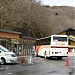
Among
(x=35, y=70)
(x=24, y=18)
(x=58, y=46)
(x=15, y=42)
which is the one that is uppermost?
(x=24, y=18)

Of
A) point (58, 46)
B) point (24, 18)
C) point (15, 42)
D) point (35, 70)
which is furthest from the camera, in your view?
point (24, 18)

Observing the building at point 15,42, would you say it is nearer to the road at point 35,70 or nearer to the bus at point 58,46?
the bus at point 58,46

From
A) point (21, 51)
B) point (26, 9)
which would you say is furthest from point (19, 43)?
point (26, 9)

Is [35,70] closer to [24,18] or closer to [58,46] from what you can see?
[58,46]

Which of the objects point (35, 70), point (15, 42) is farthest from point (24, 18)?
point (35, 70)

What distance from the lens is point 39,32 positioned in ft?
254

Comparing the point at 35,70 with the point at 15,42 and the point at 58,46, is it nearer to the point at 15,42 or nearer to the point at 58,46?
the point at 58,46

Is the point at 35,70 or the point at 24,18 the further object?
the point at 24,18

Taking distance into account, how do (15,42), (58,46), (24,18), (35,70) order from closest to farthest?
(35,70) < (58,46) < (15,42) < (24,18)

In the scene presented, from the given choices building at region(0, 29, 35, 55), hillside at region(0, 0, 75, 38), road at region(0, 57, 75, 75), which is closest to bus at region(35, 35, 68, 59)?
building at region(0, 29, 35, 55)

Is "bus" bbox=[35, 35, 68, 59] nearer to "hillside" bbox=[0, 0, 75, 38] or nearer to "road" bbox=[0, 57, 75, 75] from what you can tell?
"road" bbox=[0, 57, 75, 75]

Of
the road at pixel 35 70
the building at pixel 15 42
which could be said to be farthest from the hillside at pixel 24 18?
the road at pixel 35 70

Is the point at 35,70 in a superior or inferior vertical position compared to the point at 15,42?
inferior

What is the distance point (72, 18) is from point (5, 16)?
329 feet
